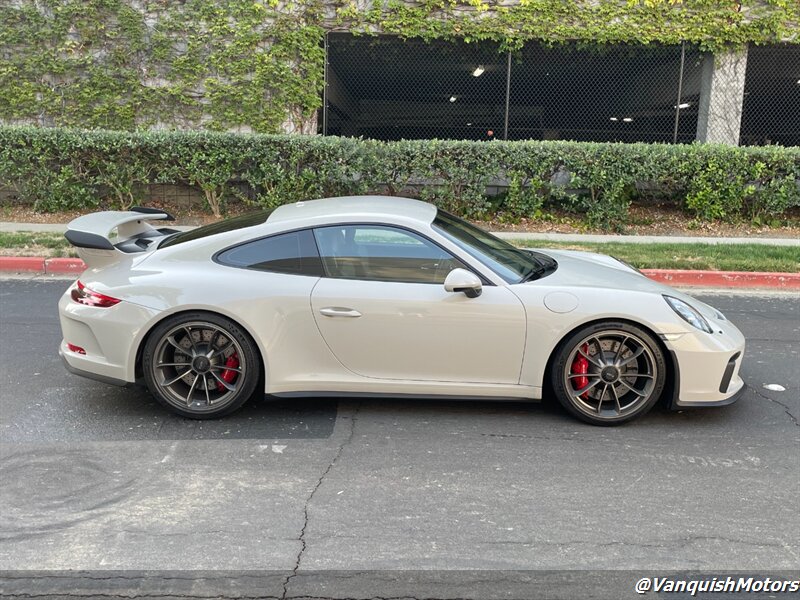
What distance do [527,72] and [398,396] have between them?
48.6 feet

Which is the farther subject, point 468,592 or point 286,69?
point 286,69

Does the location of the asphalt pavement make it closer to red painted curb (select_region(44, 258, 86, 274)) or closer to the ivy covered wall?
red painted curb (select_region(44, 258, 86, 274))

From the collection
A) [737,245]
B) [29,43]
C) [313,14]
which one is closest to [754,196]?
[737,245]

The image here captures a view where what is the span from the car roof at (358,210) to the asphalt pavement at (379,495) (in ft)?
4.02

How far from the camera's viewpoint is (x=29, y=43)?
532 inches

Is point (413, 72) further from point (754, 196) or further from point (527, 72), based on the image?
point (754, 196)

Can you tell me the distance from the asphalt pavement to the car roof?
1226 mm

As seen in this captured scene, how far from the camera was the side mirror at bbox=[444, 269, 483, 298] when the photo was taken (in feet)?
13.2

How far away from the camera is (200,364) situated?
4.22m

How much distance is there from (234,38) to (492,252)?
10894 mm

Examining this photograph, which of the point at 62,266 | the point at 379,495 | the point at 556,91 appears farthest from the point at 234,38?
the point at 379,495

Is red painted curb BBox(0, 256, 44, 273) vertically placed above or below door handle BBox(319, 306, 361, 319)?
below

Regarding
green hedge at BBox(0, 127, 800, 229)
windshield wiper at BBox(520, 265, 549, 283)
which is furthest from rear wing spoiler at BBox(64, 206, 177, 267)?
green hedge at BBox(0, 127, 800, 229)

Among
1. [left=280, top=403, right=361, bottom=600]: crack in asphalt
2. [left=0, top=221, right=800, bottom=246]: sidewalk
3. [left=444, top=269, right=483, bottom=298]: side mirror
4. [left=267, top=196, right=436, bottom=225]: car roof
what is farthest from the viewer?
[left=0, top=221, right=800, bottom=246]: sidewalk
